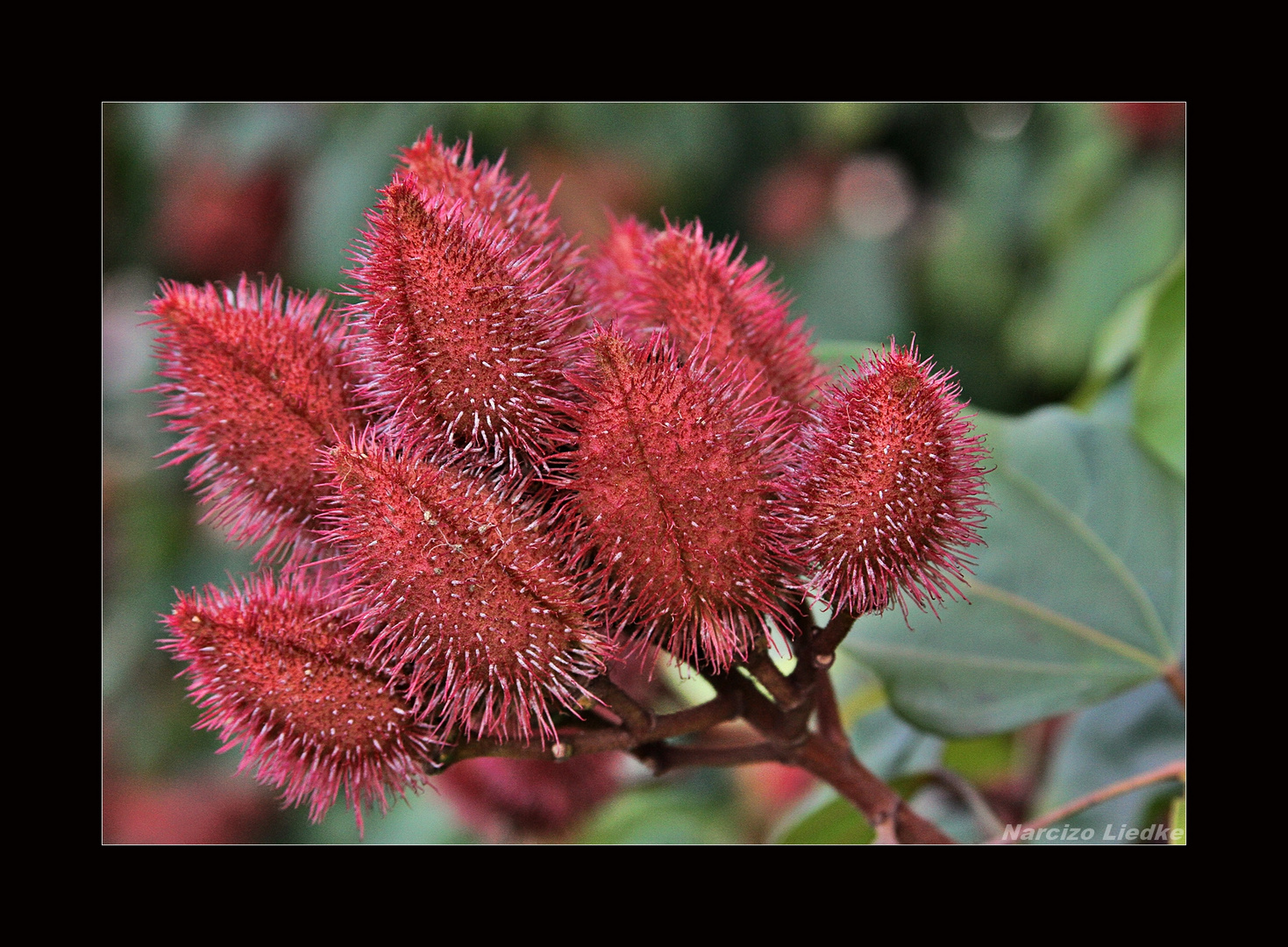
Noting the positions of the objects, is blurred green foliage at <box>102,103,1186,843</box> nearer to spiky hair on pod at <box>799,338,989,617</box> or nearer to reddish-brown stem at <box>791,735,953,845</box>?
reddish-brown stem at <box>791,735,953,845</box>

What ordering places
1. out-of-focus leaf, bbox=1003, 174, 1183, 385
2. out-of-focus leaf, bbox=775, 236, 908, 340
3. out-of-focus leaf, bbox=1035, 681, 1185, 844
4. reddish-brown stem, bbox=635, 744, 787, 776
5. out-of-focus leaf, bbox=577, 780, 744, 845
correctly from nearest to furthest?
reddish-brown stem, bbox=635, 744, 787, 776, out-of-focus leaf, bbox=1035, 681, 1185, 844, out-of-focus leaf, bbox=577, 780, 744, 845, out-of-focus leaf, bbox=1003, 174, 1183, 385, out-of-focus leaf, bbox=775, 236, 908, 340

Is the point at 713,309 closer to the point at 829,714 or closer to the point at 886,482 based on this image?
the point at 886,482

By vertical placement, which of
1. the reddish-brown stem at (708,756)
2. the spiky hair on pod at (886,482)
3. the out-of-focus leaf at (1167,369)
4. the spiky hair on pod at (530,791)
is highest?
the out-of-focus leaf at (1167,369)

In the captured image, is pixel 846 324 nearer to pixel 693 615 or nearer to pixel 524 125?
pixel 524 125

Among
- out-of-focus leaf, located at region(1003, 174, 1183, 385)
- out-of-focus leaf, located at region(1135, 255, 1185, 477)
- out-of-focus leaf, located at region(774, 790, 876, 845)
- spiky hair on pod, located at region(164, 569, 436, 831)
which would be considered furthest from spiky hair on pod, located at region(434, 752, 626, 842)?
out-of-focus leaf, located at region(1003, 174, 1183, 385)

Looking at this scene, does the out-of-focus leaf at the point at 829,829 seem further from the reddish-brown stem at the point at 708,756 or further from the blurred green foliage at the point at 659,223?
the blurred green foliage at the point at 659,223

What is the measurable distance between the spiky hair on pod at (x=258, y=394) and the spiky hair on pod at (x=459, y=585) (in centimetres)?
9

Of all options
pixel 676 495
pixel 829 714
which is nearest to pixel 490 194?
pixel 676 495

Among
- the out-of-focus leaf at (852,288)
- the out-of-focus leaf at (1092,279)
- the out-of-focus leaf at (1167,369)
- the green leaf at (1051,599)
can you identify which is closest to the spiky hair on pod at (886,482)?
the green leaf at (1051,599)

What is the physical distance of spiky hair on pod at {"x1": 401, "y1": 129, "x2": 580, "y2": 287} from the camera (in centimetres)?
85

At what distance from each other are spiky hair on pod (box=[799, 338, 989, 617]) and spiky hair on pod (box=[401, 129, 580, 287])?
261 mm

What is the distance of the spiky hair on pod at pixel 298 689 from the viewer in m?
0.76

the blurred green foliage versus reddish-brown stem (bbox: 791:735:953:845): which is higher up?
the blurred green foliage

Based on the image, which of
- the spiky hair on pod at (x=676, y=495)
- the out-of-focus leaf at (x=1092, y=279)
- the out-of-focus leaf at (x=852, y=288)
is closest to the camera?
the spiky hair on pod at (x=676, y=495)
